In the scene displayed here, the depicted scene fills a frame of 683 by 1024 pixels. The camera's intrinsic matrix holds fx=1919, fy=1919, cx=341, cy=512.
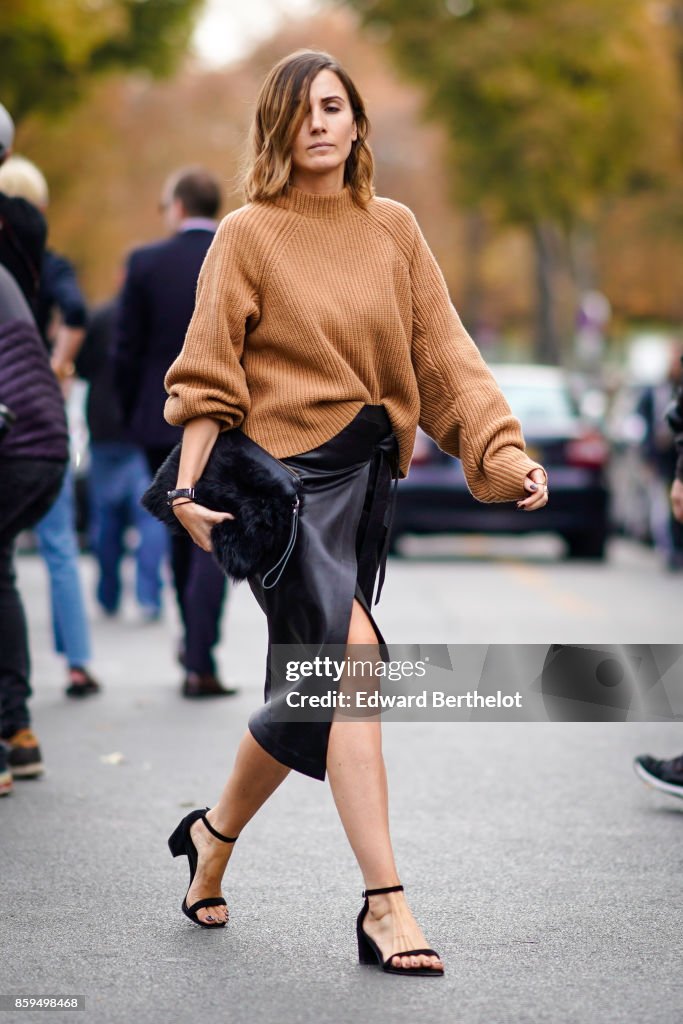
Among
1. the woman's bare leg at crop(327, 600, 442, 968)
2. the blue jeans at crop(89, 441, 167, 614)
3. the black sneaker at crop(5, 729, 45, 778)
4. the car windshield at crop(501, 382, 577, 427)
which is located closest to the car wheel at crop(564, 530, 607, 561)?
the car windshield at crop(501, 382, 577, 427)

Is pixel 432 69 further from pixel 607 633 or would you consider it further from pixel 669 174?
pixel 607 633

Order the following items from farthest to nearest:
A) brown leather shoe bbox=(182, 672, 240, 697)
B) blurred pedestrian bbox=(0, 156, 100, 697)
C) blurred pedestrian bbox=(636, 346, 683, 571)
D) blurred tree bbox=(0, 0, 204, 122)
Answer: blurred tree bbox=(0, 0, 204, 122), blurred pedestrian bbox=(636, 346, 683, 571), brown leather shoe bbox=(182, 672, 240, 697), blurred pedestrian bbox=(0, 156, 100, 697)

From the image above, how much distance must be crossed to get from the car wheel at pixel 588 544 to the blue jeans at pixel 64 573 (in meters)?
8.44

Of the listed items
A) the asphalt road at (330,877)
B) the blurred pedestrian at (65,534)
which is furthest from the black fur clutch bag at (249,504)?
the blurred pedestrian at (65,534)

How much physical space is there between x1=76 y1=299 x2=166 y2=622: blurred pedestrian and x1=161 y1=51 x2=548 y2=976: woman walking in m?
6.49

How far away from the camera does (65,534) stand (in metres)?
7.88

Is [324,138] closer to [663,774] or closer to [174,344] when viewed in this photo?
[663,774]

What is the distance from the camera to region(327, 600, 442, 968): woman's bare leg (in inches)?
155

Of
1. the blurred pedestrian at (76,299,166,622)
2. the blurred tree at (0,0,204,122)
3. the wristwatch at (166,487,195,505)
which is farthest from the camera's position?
the blurred tree at (0,0,204,122)

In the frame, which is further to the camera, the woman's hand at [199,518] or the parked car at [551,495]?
the parked car at [551,495]

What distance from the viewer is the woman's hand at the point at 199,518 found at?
13.3ft

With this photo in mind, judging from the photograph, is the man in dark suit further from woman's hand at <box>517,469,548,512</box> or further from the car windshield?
the car windshield

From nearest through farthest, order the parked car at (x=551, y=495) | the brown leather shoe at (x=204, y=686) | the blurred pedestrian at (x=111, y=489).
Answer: the brown leather shoe at (x=204, y=686) → the blurred pedestrian at (x=111, y=489) → the parked car at (x=551, y=495)

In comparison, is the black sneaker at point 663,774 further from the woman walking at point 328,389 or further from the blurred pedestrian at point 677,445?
the woman walking at point 328,389
